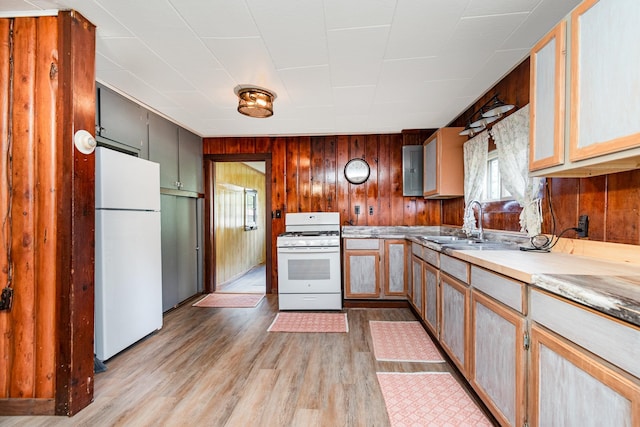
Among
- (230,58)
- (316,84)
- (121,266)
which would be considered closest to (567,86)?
(316,84)

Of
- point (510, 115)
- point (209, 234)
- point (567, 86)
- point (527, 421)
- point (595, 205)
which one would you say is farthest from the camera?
point (209, 234)

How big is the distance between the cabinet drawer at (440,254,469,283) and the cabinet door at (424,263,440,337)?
0.55 ft

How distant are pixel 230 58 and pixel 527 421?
268 centimetres

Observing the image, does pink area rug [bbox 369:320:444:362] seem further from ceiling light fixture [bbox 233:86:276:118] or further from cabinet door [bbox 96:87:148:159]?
cabinet door [bbox 96:87:148:159]

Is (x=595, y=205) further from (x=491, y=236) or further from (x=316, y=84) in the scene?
(x=316, y=84)

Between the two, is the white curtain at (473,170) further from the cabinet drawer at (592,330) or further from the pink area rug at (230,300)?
the pink area rug at (230,300)

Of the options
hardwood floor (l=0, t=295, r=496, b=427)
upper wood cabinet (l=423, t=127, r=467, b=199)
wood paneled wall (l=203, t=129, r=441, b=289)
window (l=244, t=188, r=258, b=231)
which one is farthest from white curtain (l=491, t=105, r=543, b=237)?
window (l=244, t=188, r=258, b=231)

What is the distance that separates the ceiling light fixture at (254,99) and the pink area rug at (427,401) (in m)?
2.42

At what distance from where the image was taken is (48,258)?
1.68 m

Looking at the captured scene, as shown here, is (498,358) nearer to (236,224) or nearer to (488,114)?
(488,114)

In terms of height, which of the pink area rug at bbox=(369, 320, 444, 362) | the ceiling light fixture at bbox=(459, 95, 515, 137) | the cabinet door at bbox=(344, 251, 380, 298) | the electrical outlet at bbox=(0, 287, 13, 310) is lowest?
the pink area rug at bbox=(369, 320, 444, 362)

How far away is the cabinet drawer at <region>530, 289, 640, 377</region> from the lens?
2.60 feet

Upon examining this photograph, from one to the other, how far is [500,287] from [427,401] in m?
0.89

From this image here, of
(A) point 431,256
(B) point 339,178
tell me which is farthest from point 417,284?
(B) point 339,178
